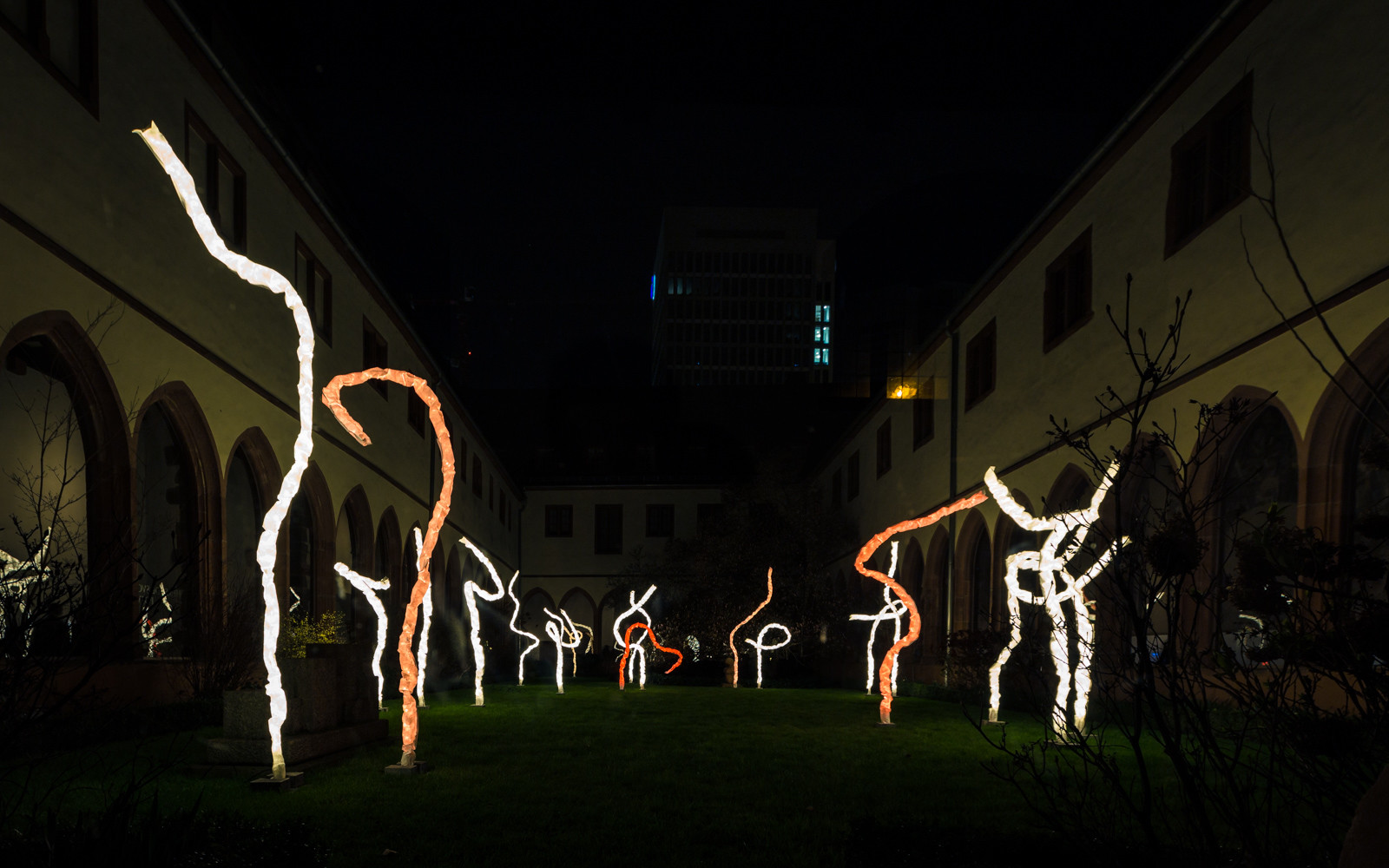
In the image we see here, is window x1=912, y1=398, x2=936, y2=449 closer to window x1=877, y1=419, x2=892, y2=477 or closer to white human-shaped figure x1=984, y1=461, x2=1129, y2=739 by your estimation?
window x1=877, y1=419, x2=892, y2=477

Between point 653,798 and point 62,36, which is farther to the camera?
point 62,36

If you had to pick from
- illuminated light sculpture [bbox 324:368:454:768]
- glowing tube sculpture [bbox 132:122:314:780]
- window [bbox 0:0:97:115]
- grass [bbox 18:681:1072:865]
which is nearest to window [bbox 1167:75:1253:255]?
grass [bbox 18:681:1072:865]

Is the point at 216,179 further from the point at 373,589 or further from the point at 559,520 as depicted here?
the point at 559,520

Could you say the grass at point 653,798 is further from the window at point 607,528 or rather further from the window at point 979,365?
the window at point 607,528

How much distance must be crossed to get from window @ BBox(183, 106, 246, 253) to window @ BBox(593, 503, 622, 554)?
111ft

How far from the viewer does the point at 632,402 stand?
52.2 m

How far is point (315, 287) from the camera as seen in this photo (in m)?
19.2

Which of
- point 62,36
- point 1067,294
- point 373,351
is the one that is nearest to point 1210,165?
point 1067,294

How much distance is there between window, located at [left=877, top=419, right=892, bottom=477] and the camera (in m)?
30.0

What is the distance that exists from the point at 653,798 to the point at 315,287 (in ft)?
45.5

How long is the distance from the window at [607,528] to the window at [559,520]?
1.15 meters

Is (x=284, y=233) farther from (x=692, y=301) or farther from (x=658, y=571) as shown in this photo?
(x=692, y=301)

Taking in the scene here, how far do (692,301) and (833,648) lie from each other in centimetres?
11174

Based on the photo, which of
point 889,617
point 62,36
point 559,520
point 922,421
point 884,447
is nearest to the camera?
point 62,36
